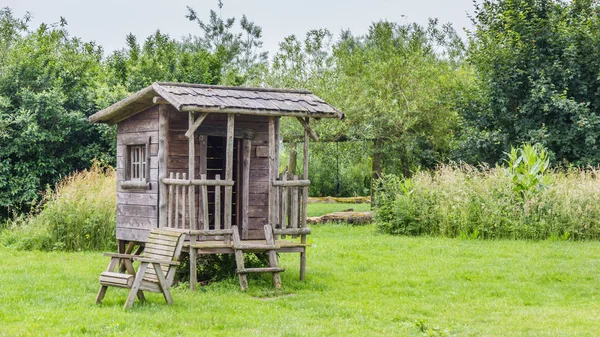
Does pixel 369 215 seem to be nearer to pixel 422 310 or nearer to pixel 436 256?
pixel 436 256

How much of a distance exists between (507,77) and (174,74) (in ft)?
35.1

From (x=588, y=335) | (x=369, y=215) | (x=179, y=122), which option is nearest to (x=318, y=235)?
(x=369, y=215)

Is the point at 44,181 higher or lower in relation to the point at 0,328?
higher

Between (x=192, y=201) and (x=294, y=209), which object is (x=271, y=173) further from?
(x=192, y=201)

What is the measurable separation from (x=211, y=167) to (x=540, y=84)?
13603mm

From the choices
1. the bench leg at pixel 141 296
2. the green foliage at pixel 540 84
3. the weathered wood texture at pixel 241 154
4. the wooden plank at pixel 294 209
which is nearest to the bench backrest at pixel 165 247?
the bench leg at pixel 141 296

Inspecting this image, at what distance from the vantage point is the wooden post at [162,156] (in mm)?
12695

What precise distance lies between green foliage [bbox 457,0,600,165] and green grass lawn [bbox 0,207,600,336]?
7.71 metres

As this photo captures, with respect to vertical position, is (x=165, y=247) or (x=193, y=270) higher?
(x=165, y=247)

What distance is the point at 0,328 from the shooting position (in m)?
8.92

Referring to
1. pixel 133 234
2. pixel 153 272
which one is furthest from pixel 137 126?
pixel 153 272

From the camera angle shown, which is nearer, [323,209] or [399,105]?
[399,105]

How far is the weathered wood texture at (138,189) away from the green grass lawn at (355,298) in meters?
1.05

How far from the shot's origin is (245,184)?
13367mm
